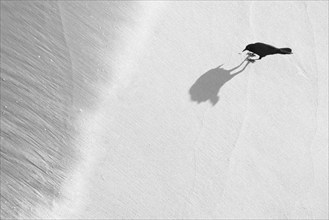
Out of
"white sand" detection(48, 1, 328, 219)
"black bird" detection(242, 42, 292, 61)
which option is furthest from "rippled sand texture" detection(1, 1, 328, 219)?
"black bird" detection(242, 42, 292, 61)

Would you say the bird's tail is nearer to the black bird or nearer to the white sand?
the black bird

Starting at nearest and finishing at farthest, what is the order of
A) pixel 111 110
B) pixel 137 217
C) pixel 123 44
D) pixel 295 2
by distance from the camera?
pixel 137 217
pixel 111 110
pixel 123 44
pixel 295 2

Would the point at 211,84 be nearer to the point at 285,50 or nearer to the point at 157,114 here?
the point at 157,114

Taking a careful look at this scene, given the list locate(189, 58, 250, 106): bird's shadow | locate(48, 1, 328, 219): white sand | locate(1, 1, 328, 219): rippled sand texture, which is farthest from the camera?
locate(189, 58, 250, 106): bird's shadow

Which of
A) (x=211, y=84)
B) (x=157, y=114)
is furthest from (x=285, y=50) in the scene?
(x=157, y=114)

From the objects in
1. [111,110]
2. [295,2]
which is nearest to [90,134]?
[111,110]

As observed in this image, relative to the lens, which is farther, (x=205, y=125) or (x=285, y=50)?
(x=285, y=50)

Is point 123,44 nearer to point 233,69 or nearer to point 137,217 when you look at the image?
point 233,69

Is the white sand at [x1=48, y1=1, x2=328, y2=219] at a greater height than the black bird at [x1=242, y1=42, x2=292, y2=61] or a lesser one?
lesser
